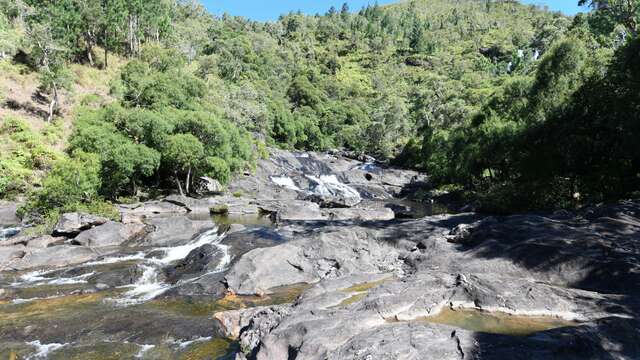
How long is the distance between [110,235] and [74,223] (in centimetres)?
339

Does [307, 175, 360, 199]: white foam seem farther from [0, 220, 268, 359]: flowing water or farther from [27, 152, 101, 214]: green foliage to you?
[0, 220, 268, 359]: flowing water

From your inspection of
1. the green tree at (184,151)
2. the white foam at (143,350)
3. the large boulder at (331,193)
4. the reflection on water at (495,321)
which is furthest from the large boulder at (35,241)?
the large boulder at (331,193)

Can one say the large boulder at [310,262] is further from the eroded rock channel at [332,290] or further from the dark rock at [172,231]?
the dark rock at [172,231]

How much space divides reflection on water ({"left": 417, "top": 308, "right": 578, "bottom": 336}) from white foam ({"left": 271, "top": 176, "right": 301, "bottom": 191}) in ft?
178

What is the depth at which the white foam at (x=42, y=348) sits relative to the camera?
13.1 meters

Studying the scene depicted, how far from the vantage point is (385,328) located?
8867 millimetres

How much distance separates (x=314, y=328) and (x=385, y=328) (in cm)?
169

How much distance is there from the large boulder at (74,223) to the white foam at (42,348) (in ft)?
57.9

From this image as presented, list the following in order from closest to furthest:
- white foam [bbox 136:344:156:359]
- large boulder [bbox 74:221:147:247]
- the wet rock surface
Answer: the wet rock surface, white foam [bbox 136:344:156:359], large boulder [bbox 74:221:147:247]

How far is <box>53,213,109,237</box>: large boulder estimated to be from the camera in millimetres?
29578

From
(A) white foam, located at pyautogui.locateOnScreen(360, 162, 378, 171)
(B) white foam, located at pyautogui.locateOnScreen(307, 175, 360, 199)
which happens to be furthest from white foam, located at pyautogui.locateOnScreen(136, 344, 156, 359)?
(A) white foam, located at pyautogui.locateOnScreen(360, 162, 378, 171)

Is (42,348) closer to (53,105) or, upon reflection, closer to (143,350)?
(143,350)

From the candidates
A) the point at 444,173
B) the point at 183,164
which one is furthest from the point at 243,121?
the point at 444,173

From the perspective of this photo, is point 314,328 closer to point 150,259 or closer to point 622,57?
point 150,259
